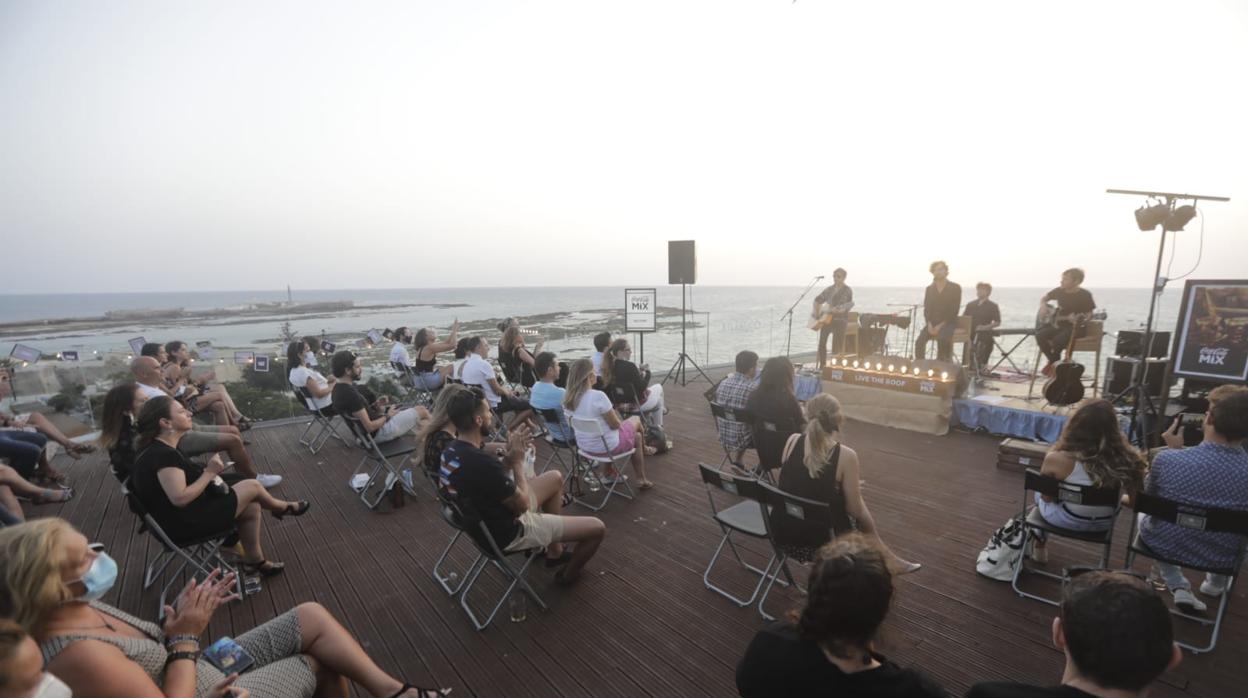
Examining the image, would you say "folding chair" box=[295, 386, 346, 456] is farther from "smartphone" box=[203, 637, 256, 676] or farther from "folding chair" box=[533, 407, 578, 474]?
"smartphone" box=[203, 637, 256, 676]

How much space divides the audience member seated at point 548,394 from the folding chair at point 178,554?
231 cm

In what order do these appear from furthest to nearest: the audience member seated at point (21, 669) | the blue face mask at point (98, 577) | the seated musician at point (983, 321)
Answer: the seated musician at point (983, 321) → the blue face mask at point (98, 577) → the audience member seated at point (21, 669)

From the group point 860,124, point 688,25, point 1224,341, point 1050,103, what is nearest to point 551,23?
point 688,25

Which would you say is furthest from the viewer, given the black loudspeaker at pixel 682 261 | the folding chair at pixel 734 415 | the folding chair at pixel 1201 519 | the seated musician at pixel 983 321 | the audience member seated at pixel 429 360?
the black loudspeaker at pixel 682 261

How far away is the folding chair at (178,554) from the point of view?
2.68m

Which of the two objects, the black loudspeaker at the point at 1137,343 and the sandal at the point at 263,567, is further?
the black loudspeaker at the point at 1137,343

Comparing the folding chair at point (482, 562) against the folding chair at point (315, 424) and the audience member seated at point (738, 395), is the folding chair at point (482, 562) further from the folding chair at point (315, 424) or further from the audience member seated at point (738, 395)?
the folding chair at point (315, 424)

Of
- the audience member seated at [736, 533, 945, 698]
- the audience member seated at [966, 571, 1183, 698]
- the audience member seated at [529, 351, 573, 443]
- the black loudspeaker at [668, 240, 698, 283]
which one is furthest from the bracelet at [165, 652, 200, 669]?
the black loudspeaker at [668, 240, 698, 283]

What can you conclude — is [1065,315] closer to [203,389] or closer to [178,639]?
[178,639]

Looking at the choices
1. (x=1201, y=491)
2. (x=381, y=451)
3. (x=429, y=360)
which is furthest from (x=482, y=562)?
(x=429, y=360)

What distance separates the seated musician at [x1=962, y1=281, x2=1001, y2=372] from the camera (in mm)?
7797

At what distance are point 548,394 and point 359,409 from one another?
1649 mm

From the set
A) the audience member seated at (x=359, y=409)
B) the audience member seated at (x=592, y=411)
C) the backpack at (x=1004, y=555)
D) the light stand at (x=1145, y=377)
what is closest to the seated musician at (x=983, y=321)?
the light stand at (x=1145, y=377)

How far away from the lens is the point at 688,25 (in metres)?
8.48
